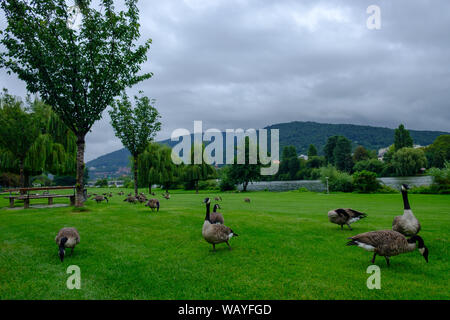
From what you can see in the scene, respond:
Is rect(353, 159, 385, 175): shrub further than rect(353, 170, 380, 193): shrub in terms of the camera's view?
Yes

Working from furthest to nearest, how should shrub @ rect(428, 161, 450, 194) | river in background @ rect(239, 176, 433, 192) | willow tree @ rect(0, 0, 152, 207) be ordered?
river in background @ rect(239, 176, 433, 192) → shrub @ rect(428, 161, 450, 194) → willow tree @ rect(0, 0, 152, 207)

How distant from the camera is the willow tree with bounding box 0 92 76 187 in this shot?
30.9m

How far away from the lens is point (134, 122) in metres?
36.0

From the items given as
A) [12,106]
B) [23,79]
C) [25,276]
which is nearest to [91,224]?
[25,276]

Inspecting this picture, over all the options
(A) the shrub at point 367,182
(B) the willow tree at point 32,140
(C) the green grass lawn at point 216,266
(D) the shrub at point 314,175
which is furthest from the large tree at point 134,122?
(D) the shrub at point 314,175

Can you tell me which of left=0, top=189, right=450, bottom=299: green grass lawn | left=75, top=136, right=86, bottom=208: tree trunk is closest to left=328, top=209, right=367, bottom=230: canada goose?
left=0, top=189, right=450, bottom=299: green grass lawn

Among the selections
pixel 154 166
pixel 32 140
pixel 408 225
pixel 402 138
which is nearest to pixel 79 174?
pixel 32 140

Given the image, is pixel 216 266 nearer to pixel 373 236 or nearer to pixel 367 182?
pixel 373 236

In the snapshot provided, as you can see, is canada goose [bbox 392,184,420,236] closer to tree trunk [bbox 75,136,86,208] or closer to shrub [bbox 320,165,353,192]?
tree trunk [bbox 75,136,86,208]

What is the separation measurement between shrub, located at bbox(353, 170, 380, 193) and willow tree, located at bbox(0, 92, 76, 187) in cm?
5639

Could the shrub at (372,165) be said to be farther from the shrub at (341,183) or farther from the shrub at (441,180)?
the shrub at (441,180)

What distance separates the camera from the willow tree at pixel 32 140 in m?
30.9
